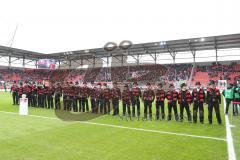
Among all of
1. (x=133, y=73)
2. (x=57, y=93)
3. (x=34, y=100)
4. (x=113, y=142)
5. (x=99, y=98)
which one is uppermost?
(x=133, y=73)

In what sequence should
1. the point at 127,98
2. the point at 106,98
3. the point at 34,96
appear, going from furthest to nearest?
1. the point at 34,96
2. the point at 106,98
3. the point at 127,98

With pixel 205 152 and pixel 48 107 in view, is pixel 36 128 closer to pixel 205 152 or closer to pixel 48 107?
pixel 205 152

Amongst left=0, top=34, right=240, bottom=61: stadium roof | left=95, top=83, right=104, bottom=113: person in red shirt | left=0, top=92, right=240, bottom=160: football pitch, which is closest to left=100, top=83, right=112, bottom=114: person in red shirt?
left=95, top=83, right=104, bottom=113: person in red shirt

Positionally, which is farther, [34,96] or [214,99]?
[34,96]

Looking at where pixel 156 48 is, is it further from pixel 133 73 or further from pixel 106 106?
pixel 106 106

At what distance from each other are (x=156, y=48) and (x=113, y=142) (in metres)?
30.2

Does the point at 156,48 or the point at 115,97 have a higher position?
the point at 156,48

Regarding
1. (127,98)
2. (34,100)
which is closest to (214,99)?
(127,98)

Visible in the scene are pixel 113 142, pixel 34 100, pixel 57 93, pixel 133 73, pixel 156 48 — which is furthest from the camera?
pixel 133 73

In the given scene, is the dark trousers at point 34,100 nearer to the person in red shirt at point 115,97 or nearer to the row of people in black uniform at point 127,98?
the row of people in black uniform at point 127,98

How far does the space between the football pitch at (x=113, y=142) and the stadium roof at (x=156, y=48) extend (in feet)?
77.6

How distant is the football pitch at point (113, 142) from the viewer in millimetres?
5461

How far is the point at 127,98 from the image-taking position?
12250 mm

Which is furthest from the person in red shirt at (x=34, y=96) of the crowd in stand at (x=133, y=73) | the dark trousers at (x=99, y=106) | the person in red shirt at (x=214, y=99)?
the crowd in stand at (x=133, y=73)
